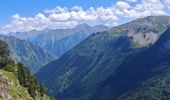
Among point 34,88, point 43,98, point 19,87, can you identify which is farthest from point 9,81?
point 43,98

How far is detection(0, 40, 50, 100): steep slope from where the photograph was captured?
147125 millimetres

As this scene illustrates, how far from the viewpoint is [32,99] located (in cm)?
16162

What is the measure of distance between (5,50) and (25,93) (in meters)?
42.0

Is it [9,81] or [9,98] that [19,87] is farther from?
[9,98]

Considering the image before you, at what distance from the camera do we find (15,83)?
520 ft

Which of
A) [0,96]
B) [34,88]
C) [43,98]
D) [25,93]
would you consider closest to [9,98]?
[0,96]

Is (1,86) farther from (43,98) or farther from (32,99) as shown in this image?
(43,98)

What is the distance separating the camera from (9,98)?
465 feet

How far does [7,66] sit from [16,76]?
1094 centimetres

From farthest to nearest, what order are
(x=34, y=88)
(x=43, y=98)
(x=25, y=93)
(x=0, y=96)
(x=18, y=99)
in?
(x=43, y=98) → (x=34, y=88) → (x=25, y=93) → (x=18, y=99) → (x=0, y=96)

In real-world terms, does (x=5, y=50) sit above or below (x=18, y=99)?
above

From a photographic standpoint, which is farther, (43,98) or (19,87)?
(43,98)

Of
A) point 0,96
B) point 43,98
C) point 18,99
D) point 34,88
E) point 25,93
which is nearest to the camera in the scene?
point 0,96

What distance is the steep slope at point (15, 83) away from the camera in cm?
14712
